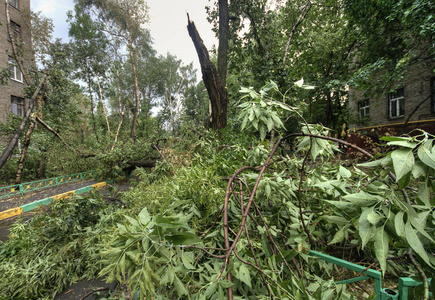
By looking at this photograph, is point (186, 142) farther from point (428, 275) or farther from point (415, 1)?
point (415, 1)

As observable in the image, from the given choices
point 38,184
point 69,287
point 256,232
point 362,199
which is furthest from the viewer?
point 38,184

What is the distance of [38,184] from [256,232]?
9936 mm

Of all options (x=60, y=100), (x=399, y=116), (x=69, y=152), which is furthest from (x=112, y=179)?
(x=399, y=116)

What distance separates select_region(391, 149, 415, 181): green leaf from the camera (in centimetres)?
51

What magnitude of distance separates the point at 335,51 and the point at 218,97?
498 inches

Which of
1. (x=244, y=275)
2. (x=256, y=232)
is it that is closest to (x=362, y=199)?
(x=244, y=275)

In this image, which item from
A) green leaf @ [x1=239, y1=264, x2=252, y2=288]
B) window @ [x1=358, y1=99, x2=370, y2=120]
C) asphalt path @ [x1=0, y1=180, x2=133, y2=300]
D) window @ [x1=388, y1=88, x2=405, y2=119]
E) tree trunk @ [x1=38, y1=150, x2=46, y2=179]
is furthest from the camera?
window @ [x1=358, y1=99, x2=370, y2=120]

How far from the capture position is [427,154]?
501mm

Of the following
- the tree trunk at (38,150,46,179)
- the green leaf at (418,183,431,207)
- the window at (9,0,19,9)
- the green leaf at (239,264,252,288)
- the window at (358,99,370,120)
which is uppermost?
the window at (9,0,19,9)

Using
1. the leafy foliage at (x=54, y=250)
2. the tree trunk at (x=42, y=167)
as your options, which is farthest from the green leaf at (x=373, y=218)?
the tree trunk at (x=42, y=167)

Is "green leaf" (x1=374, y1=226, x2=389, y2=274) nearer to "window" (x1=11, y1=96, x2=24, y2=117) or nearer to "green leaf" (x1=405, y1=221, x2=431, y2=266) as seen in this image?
"green leaf" (x1=405, y1=221, x2=431, y2=266)

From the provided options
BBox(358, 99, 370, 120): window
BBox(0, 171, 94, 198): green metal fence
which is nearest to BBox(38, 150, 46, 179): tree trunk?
BBox(0, 171, 94, 198): green metal fence

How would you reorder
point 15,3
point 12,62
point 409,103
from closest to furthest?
point 409,103 < point 12,62 < point 15,3

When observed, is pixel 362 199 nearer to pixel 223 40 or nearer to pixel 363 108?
pixel 223 40
